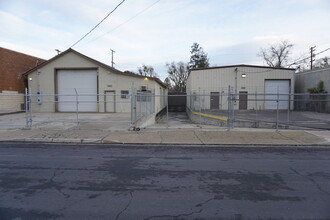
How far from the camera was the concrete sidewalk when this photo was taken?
8724mm

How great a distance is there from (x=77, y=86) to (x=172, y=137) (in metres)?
17.9

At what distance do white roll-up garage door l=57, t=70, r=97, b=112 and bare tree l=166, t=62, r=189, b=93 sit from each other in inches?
1482

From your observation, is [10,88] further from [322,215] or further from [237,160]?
[322,215]

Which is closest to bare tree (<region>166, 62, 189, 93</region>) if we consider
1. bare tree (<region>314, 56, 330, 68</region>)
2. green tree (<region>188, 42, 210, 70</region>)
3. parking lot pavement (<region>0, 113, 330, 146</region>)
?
green tree (<region>188, 42, 210, 70</region>)

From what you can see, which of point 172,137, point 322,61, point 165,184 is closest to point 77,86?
point 172,137

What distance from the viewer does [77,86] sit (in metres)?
23.7

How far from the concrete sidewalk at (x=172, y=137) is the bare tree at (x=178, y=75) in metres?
48.9

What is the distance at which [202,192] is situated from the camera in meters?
4.07

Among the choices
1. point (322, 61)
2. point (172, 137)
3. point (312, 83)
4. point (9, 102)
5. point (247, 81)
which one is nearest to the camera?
point (172, 137)

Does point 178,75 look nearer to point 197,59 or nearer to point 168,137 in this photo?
point 197,59

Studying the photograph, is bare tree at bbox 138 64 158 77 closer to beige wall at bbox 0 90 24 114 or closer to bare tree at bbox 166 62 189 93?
bare tree at bbox 166 62 189 93

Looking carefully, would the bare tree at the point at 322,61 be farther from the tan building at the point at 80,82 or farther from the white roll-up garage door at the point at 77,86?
the white roll-up garage door at the point at 77,86

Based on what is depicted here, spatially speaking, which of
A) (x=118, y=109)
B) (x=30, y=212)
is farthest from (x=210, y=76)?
(x=30, y=212)

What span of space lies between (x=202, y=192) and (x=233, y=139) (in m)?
5.56
